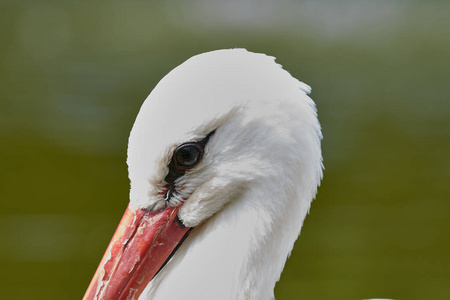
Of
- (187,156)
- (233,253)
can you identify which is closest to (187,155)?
(187,156)

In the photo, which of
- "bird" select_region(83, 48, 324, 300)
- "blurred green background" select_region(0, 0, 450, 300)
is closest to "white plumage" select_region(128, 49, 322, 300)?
"bird" select_region(83, 48, 324, 300)

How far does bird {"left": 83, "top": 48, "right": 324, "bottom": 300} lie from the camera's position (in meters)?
1.13

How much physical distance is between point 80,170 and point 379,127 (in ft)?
6.21

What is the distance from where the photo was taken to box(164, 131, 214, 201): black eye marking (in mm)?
1135

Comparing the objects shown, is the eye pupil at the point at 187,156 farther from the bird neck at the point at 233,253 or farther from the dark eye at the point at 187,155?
the bird neck at the point at 233,253

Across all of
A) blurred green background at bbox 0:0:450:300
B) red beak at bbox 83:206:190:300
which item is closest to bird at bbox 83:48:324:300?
red beak at bbox 83:206:190:300

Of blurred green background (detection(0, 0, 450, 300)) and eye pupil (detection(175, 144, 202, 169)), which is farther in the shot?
blurred green background (detection(0, 0, 450, 300))

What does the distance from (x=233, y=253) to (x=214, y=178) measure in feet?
0.43

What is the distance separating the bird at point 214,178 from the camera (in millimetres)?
1127

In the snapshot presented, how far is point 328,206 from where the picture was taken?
420cm

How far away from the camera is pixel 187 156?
3.76ft

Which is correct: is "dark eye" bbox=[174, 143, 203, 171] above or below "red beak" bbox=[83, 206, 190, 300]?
above

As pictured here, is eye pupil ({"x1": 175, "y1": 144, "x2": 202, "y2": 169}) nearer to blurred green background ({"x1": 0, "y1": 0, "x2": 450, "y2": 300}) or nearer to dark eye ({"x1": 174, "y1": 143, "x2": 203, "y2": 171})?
dark eye ({"x1": 174, "y1": 143, "x2": 203, "y2": 171})

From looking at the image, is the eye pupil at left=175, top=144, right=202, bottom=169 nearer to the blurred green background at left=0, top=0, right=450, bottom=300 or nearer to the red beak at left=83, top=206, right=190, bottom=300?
the red beak at left=83, top=206, right=190, bottom=300
